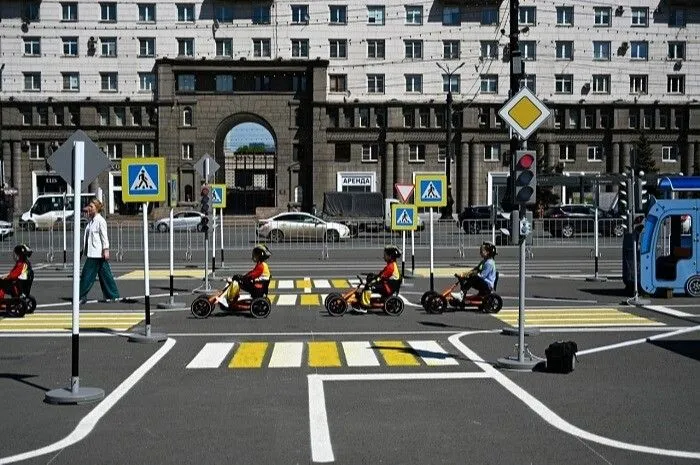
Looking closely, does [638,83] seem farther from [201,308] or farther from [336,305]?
[201,308]

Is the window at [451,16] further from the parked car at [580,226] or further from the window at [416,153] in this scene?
the parked car at [580,226]

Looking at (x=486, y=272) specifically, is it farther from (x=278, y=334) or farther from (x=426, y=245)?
(x=426, y=245)

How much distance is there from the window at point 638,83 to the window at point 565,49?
5.39m

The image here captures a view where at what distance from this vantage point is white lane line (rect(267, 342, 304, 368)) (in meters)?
12.0

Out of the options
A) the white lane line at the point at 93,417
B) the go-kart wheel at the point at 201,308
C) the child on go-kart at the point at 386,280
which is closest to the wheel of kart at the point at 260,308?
the go-kart wheel at the point at 201,308

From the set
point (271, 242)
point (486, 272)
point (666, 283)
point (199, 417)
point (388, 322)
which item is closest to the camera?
point (199, 417)

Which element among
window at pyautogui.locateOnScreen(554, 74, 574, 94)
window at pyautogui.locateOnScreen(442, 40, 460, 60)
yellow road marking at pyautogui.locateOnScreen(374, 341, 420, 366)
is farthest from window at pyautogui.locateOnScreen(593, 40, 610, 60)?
yellow road marking at pyautogui.locateOnScreen(374, 341, 420, 366)

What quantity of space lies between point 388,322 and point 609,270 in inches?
578

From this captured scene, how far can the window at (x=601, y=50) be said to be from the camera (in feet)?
229

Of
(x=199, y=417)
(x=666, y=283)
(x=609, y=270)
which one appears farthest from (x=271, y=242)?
(x=199, y=417)

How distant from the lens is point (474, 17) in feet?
228

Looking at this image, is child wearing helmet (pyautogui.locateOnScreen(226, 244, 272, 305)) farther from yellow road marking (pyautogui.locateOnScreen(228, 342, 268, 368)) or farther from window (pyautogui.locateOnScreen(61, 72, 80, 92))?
window (pyautogui.locateOnScreen(61, 72, 80, 92))

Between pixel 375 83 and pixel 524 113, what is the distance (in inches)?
2293

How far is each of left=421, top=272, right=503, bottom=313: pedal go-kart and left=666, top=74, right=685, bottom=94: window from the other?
194 ft
